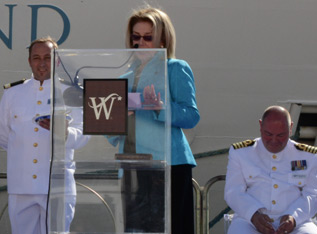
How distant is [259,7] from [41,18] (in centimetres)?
177

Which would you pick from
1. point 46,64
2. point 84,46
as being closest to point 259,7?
point 84,46

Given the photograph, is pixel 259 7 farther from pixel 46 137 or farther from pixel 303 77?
pixel 46 137

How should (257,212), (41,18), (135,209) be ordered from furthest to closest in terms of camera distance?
(41,18) < (257,212) < (135,209)

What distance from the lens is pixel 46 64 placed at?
13.3 feet

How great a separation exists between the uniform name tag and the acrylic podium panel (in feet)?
4.47

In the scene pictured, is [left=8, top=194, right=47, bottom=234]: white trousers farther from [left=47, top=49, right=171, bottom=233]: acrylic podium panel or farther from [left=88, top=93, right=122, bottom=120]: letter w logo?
[left=88, top=93, right=122, bottom=120]: letter w logo

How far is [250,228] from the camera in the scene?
3857mm

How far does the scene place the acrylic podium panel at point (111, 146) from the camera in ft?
8.93

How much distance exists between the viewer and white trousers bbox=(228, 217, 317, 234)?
3.79 meters

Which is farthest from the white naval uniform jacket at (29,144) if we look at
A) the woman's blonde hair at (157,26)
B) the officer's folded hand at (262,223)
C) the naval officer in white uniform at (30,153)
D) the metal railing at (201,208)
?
the officer's folded hand at (262,223)

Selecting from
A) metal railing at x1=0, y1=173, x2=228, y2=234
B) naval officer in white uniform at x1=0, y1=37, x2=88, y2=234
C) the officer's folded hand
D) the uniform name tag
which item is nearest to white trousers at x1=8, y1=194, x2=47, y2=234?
naval officer in white uniform at x1=0, y1=37, x2=88, y2=234

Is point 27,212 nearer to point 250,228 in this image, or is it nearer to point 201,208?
point 250,228

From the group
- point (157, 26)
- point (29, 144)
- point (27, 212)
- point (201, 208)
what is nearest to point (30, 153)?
point (29, 144)

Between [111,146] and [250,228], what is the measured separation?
1.39 meters
